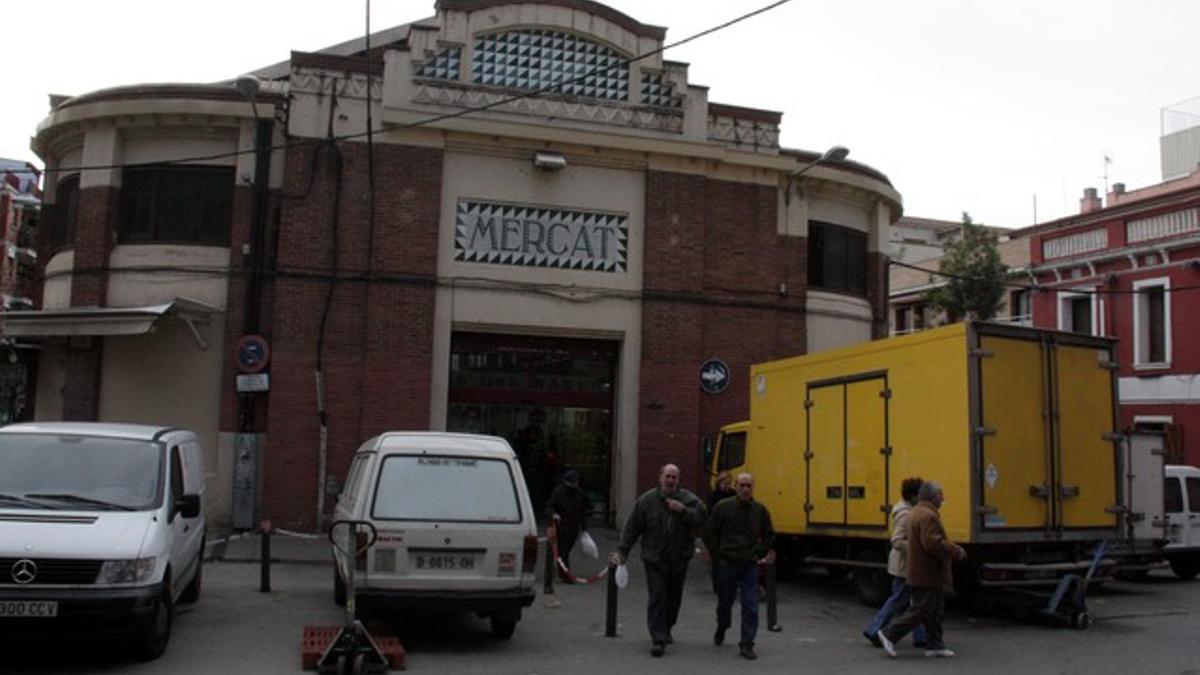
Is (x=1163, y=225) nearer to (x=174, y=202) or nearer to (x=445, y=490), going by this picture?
(x=174, y=202)

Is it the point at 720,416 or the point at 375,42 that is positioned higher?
the point at 375,42

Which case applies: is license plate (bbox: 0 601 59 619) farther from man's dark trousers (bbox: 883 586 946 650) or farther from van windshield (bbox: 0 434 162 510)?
man's dark trousers (bbox: 883 586 946 650)

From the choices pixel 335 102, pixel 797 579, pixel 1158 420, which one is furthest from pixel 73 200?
pixel 1158 420

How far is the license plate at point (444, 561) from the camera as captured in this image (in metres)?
9.18

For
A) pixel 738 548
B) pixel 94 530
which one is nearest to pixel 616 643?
pixel 738 548

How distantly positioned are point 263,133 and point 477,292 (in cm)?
459

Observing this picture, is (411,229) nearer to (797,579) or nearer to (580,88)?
(580,88)

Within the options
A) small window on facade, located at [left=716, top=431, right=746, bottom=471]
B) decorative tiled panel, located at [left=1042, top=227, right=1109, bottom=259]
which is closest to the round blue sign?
small window on facade, located at [left=716, top=431, right=746, bottom=471]

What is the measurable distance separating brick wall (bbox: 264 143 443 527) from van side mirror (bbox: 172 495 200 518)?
841cm

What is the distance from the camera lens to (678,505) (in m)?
9.86

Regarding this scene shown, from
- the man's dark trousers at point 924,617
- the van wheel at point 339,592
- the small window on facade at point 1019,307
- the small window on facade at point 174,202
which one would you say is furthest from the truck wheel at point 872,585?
the small window on facade at point 1019,307

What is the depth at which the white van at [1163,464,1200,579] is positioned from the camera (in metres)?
16.4

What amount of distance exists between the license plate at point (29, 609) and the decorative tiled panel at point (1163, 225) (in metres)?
26.1

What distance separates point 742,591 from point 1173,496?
10.2 meters
